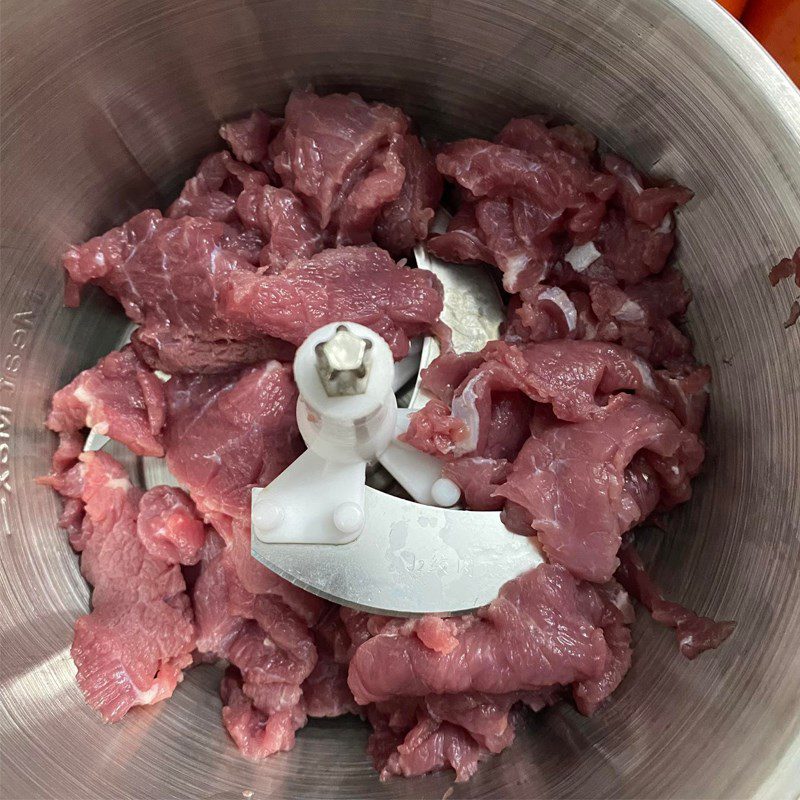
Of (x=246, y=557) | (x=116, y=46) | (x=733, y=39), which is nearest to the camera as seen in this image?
(x=733, y=39)

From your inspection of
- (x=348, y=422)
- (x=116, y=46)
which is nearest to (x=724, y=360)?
(x=348, y=422)

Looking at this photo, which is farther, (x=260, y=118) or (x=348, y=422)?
(x=260, y=118)

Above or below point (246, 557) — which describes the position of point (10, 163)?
above

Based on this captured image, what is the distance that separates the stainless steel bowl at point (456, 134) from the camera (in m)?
1.48

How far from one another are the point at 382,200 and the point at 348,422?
733 millimetres

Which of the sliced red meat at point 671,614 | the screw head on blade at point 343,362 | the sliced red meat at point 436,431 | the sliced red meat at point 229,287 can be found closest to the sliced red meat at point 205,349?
the sliced red meat at point 229,287

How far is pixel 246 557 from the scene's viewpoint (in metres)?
1.86

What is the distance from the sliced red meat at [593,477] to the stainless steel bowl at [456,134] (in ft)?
0.56

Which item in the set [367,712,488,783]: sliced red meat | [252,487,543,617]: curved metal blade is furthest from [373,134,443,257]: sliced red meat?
[367,712,488,783]: sliced red meat

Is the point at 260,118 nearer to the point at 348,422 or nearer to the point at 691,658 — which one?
the point at 348,422

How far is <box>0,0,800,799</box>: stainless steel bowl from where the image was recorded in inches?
58.3

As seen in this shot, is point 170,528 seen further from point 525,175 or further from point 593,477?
point 525,175

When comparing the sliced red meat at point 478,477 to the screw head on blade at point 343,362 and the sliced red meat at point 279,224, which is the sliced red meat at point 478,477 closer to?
the screw head on blade at point 343,362

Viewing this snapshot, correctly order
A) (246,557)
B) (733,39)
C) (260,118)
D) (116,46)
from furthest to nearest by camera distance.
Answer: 1. (260,118)
2. (246,557)
3. (116,46)
4. (733,39)
